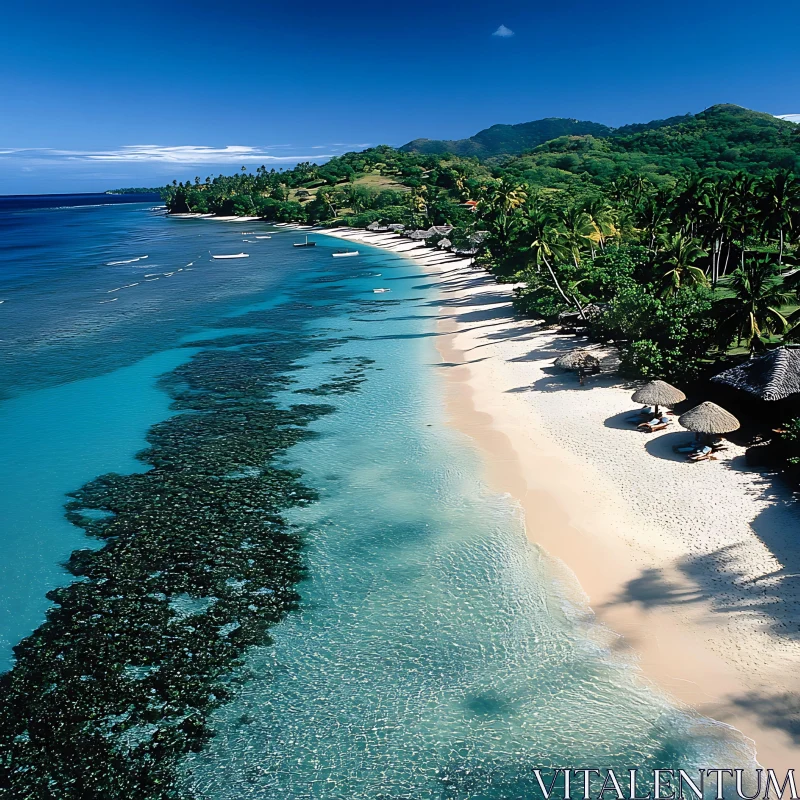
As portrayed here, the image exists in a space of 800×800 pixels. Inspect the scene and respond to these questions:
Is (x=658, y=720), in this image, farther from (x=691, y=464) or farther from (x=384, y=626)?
(x=691, y=464)

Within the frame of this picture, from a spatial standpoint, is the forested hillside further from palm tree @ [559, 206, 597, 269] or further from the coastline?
the coastline

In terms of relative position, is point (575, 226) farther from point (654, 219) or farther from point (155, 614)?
point (155, 614)

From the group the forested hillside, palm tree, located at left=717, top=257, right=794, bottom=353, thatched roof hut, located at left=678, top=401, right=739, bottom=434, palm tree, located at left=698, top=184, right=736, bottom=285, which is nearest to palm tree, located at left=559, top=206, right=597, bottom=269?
the forested hillside

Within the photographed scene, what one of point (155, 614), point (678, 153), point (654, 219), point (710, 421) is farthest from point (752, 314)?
point (678, 153)

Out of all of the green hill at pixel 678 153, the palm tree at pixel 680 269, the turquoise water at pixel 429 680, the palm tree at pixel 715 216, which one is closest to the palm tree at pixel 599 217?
the palm tree at pixel 715 216

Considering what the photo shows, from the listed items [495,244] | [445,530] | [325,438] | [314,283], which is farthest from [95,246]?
[445,530]

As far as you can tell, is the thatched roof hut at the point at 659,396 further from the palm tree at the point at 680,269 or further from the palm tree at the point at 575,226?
the palm tree at the point at 575,226
